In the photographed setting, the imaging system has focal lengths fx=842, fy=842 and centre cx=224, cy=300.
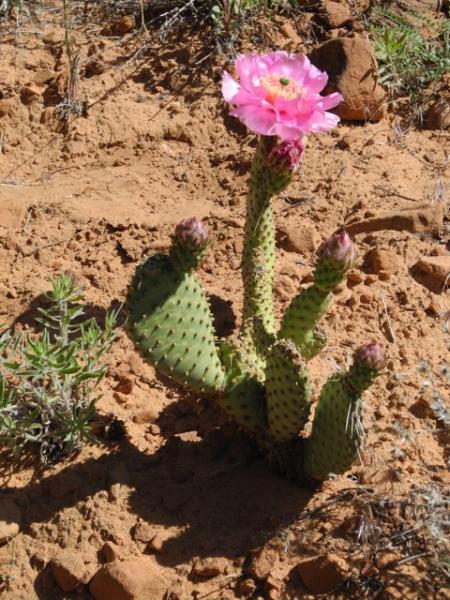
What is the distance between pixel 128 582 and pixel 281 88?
1.67m

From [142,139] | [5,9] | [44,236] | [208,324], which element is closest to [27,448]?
[208,324]

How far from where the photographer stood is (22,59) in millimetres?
4777

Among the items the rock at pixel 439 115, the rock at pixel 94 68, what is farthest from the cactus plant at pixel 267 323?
the rock at pixel 94 68

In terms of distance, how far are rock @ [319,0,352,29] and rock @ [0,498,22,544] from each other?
3.41m

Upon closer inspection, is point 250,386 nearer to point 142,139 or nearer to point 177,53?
point 142,139

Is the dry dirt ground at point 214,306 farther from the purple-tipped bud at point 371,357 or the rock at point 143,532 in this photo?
the purple-tipped bud at point 371,357

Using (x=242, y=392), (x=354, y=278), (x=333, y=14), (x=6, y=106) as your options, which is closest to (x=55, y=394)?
(x=242, y=392)

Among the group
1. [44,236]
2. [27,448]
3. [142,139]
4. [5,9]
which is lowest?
[27,448]

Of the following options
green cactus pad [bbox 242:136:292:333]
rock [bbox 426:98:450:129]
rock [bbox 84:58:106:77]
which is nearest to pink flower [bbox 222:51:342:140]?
green cactus pad [bbox 242:136:292:333]

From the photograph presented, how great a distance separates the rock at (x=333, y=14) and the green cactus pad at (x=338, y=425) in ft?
9.71

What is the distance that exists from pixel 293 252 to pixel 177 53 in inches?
65.1

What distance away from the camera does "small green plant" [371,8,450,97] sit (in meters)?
4.63

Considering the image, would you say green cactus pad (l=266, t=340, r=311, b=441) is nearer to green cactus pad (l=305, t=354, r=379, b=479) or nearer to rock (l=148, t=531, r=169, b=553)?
A: green cactus pad (l=305, t=354, r=379, b=479)

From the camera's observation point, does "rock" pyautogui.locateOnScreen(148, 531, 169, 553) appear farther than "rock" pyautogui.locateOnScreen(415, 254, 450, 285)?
No
